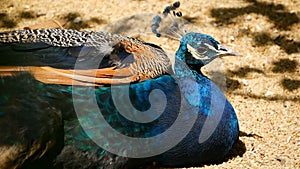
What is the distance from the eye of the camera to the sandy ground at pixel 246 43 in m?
2.88

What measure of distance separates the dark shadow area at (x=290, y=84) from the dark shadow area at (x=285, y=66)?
0.36 ft

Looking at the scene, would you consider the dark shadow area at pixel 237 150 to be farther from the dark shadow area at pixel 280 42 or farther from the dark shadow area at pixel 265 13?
the dark shadow area at pixel 265 13

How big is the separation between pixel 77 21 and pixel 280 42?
1567 mm

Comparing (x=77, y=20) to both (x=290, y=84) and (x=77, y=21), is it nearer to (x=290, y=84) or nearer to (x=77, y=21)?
(x=77, y=21)

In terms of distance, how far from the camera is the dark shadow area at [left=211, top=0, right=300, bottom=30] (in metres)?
3.94

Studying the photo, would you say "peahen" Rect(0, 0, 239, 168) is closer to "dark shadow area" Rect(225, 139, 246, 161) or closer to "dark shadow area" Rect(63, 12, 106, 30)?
"dark shadow area" Rect(225, 139, 246, 161)

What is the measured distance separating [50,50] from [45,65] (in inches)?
6.5

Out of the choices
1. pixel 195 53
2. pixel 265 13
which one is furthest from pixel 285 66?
pixel 195 53

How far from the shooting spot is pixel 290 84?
3.40 metres

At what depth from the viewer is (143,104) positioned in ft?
8.21

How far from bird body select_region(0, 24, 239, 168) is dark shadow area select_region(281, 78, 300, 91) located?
78 centimetres

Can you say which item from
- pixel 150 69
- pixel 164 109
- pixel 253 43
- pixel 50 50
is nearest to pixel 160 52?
pixel 150 69

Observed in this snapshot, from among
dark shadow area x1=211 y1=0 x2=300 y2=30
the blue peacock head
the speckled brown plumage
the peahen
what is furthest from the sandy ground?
the speckled brown plumage

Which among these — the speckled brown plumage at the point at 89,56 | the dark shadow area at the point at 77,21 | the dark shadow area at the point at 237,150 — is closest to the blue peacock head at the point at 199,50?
the speckled brown plumage at the point at 89,56
